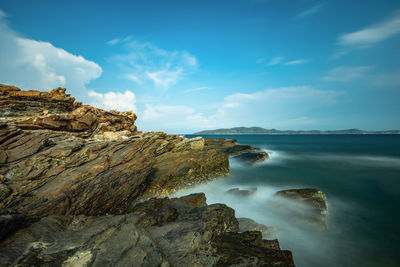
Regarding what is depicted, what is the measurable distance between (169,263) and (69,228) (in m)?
5.18

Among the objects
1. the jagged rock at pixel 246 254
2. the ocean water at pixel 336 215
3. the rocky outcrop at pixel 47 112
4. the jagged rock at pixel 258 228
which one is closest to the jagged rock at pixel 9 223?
the jagged rock at pixel 246 254

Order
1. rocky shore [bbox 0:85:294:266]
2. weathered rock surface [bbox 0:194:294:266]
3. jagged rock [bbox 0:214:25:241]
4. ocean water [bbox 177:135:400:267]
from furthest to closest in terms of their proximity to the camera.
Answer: ocean water [bbox 177:135:400:267]
jagged rock [bbox 0:214:25:241]
rocky shore [bbox 0:85:294:266]
weathered rock surface [bbox 0:194:294:266]

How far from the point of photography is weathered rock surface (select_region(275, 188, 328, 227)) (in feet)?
38.3

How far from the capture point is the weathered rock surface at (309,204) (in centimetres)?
1168

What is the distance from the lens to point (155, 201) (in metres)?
10.5

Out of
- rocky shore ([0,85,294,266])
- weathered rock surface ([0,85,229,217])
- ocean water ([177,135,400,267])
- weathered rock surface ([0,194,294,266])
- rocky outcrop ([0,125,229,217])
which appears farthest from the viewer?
weathered rock surface ([0,85,229,217])

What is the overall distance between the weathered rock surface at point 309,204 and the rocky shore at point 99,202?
6524 mm

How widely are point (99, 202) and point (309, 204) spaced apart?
14111 millimetres

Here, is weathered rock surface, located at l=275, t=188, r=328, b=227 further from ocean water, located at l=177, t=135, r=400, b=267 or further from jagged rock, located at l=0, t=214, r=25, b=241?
jagged rock, located at l=0, t=214, r=25, b=241

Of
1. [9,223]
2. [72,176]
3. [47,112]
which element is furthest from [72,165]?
[47,112]

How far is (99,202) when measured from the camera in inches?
412

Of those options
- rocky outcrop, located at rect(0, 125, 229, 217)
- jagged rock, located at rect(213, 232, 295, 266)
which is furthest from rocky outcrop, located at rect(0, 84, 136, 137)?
jagged rock, located at rect(213, 232, 295, 266)

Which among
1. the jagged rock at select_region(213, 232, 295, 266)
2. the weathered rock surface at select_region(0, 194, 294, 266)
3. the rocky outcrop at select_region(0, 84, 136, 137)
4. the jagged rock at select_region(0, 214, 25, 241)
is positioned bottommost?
the jagged rock at select_region(213, 232, 295, 266)

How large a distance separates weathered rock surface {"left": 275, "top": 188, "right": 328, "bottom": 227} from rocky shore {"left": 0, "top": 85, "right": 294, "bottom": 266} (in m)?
6.52
